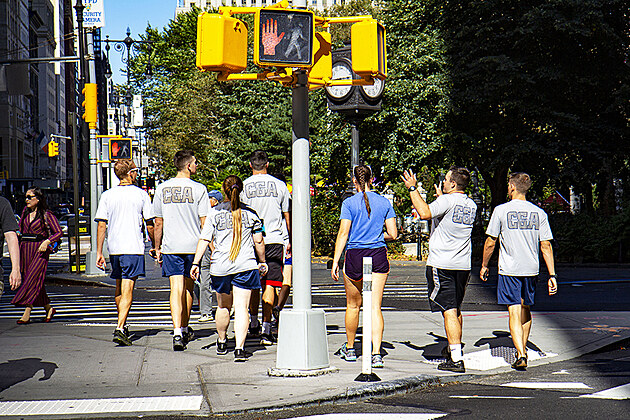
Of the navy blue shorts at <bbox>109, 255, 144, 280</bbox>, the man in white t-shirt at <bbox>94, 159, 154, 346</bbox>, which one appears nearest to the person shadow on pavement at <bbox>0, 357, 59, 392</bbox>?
the man in white t-shirt at <bbox>94, 159, 154, 346</bbox>

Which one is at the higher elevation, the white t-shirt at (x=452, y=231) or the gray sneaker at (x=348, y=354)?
the white t-shirt at (x=452, y=231)

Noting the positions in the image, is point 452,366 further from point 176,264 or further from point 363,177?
point 176,264

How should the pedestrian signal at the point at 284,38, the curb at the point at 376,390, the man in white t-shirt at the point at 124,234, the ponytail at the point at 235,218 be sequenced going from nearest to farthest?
the curb at the point at 376,390 < the pedestrian signal at the point at 284,38 < the ponytail at the point at 235,218 < the man in white t-shirt at the point at 124,234

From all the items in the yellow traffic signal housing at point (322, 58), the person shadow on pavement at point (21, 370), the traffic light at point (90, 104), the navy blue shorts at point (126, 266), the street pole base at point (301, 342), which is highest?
the traffic light at point (90, 104)

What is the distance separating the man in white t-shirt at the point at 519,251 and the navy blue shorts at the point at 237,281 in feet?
7.51

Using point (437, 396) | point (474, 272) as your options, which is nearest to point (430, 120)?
point (474, 272)

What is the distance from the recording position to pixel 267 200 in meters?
9.94

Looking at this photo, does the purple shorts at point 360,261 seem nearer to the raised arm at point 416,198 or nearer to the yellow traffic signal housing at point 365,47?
the raised arm at point 416,198

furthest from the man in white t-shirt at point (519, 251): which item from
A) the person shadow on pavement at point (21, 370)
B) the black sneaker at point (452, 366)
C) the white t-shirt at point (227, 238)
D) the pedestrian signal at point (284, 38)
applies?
the person shadow on pavement at point (21, 370)

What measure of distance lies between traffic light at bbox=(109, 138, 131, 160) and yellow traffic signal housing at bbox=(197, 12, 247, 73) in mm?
15856

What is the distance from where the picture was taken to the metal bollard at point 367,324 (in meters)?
7.43

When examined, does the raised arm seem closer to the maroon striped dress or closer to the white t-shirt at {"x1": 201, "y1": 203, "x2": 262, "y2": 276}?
the white t-shirt at {"x1": 201, "y1": 203, "x2": 262, "y2": 276}

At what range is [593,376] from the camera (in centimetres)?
823

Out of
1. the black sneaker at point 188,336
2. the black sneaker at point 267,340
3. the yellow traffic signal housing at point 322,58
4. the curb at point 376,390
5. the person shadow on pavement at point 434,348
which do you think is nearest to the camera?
the curb at point 376,390
